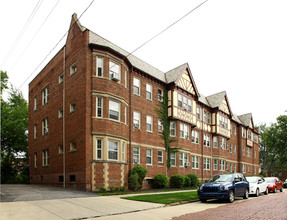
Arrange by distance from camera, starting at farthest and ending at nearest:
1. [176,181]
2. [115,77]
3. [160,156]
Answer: [160,156], [176,181], [115,77]

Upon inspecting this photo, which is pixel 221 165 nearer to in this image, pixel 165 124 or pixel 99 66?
pixel 165 124

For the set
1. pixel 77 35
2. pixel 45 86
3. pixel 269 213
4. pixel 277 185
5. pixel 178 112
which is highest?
pixel 77 35

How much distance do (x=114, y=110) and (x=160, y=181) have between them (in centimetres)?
798

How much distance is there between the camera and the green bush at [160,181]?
2492 cm

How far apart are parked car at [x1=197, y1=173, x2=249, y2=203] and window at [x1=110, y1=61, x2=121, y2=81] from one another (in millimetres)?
10304

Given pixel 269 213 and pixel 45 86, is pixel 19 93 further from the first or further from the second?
pixel 269 213

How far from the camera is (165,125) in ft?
92.0

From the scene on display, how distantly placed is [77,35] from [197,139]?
1879 centimetres

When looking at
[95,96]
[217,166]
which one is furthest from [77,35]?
[217,166]

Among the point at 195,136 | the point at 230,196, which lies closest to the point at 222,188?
the point at 230,196

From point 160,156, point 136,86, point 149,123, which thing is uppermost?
point 136,86

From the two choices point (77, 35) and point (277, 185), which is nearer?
point (77, 35)

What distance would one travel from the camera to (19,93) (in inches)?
1844

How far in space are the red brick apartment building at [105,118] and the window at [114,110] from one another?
0.08 meters
